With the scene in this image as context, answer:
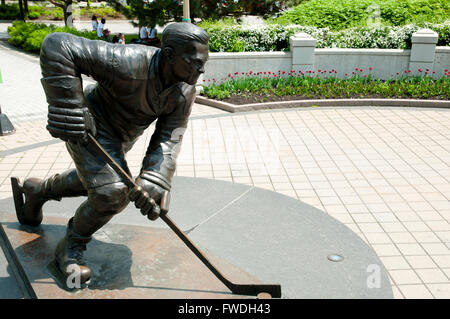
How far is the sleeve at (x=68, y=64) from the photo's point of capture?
284cm

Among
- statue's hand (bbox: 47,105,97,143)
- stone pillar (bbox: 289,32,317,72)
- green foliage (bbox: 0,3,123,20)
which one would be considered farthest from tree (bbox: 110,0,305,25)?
green foliage (bbox: 0,3,123,20)

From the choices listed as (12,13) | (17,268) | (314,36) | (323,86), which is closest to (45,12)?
(12,13)

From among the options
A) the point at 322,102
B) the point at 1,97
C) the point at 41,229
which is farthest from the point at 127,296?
the point at 1,97

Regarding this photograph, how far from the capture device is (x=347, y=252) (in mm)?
3951

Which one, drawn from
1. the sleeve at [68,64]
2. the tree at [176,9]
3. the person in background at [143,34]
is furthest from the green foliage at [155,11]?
the sleeve at [68,64]

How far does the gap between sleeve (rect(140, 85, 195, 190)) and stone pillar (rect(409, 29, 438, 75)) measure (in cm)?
888

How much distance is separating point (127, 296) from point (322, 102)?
719cm

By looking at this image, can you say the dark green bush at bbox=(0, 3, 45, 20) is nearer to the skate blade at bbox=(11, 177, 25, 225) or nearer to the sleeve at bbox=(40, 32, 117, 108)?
the skate blade at bbox=(11, 177, 25, 225)

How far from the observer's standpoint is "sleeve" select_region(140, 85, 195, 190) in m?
3.17

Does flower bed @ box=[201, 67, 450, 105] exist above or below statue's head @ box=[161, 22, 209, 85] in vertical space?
below

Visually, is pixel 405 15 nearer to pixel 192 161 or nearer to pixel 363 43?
pixel 363 43

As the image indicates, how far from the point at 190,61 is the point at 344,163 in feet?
13.9

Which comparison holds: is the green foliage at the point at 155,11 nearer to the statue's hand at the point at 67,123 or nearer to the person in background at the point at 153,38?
the person in background at the point at 153,38

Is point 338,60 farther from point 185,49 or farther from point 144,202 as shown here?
point 144,202
